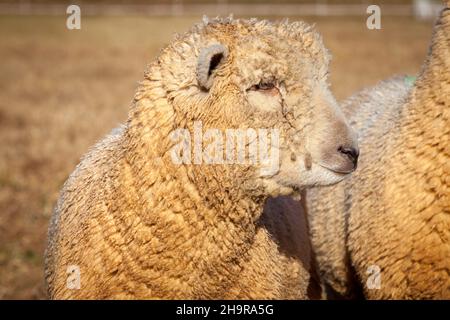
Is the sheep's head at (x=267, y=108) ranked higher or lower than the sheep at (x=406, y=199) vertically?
higher

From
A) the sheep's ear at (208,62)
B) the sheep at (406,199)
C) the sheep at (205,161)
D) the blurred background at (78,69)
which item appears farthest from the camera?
the blurred background at (78,69)

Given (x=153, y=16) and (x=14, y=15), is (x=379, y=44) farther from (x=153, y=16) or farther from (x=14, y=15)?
(x=14, y=15)

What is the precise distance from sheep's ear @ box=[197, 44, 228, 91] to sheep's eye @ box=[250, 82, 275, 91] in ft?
0.72

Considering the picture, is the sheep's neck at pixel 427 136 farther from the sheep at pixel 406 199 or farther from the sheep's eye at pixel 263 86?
the sheep's eye at pixel 263 86

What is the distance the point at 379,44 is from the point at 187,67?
24.1m

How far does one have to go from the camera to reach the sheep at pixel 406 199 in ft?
12.0

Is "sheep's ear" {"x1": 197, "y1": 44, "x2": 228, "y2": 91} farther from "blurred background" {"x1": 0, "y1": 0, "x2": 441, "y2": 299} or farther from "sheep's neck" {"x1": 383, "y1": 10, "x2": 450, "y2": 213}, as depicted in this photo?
"sheep's neck" {"x1": 383, "y1": 10, "x2": 450, "y2": 213}

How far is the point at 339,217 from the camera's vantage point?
469 cm

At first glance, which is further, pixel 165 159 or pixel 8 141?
pixel 8 141

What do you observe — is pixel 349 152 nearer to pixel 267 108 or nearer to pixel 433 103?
pixel 267 108

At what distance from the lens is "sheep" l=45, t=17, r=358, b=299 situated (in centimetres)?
308

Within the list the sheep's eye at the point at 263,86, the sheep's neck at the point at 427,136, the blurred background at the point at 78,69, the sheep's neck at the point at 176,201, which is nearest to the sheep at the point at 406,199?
the sheep's neck at the point at 427,136
